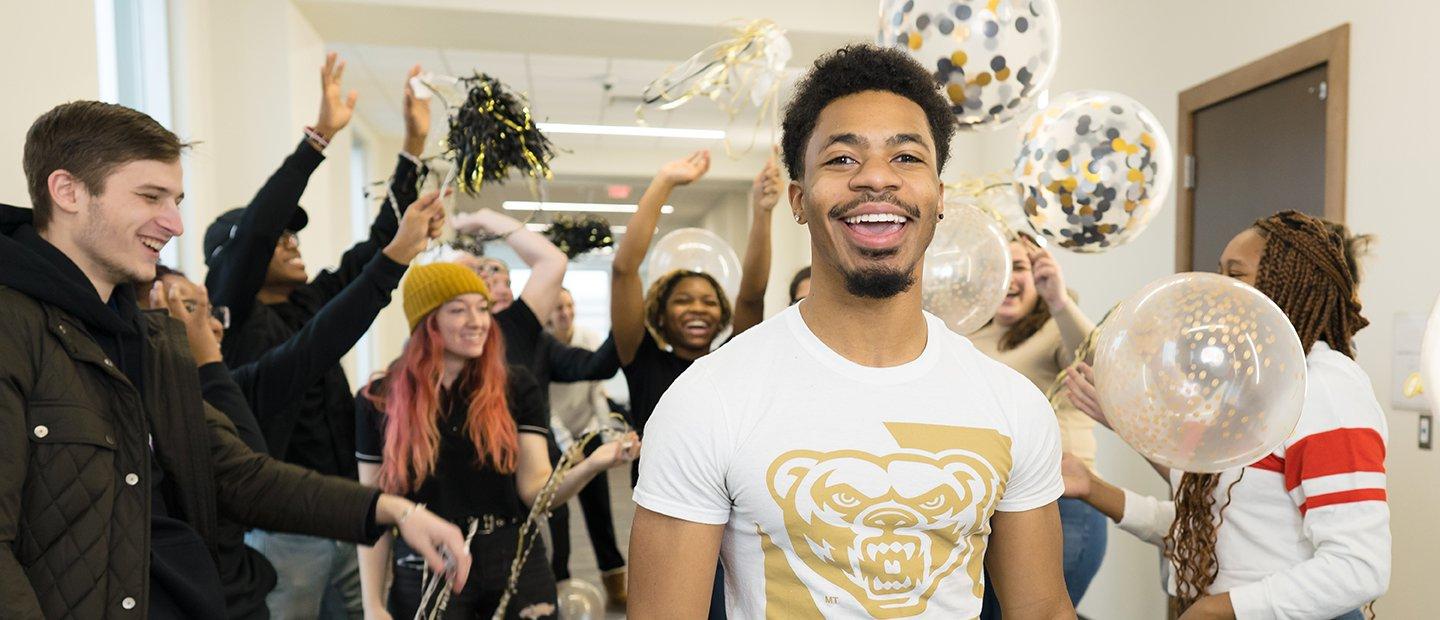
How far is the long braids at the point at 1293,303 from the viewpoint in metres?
1.75

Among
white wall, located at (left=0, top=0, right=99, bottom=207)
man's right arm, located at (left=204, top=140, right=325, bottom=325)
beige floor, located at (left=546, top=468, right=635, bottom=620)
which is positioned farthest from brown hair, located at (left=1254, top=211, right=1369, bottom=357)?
beige floor, located at (left=546, top=468, right=635, bottom=620)

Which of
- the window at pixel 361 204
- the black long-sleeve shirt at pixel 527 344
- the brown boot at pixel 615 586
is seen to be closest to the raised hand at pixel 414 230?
the black long-sleeve shirt at pixel 527 344

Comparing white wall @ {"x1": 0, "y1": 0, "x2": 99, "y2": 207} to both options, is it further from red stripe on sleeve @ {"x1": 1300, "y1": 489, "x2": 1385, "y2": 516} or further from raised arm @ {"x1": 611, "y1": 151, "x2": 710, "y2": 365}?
red stripe on sleeve @ {"x1": 1300, "y1": 489, "x2": 1385, "y2": 516}

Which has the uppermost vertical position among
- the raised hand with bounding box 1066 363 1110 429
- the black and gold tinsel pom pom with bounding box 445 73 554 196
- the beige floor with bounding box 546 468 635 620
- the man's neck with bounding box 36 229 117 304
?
the black and gold tinsel pom pom with bounding box 445 73 554 196

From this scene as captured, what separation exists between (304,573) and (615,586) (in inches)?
90.6

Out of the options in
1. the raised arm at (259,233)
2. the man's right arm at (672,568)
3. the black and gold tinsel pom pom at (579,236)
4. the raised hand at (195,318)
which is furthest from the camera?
the black and gold tinsel pom pom at (579,236)

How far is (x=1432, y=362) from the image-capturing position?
4.35 ft

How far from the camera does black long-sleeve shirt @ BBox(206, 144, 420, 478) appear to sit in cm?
223

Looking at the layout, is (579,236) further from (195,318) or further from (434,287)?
(195,318)

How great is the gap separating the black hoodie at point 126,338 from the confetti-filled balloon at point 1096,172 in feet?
5.99

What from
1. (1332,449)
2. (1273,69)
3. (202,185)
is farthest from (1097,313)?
(202,185)

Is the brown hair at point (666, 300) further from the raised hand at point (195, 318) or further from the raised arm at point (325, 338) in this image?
the raised hand at point (195, 318)

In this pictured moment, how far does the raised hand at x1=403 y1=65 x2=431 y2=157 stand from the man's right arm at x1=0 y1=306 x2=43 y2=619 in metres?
1.43

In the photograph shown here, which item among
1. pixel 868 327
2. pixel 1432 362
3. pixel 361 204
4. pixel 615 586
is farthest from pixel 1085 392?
pixel 361 204
